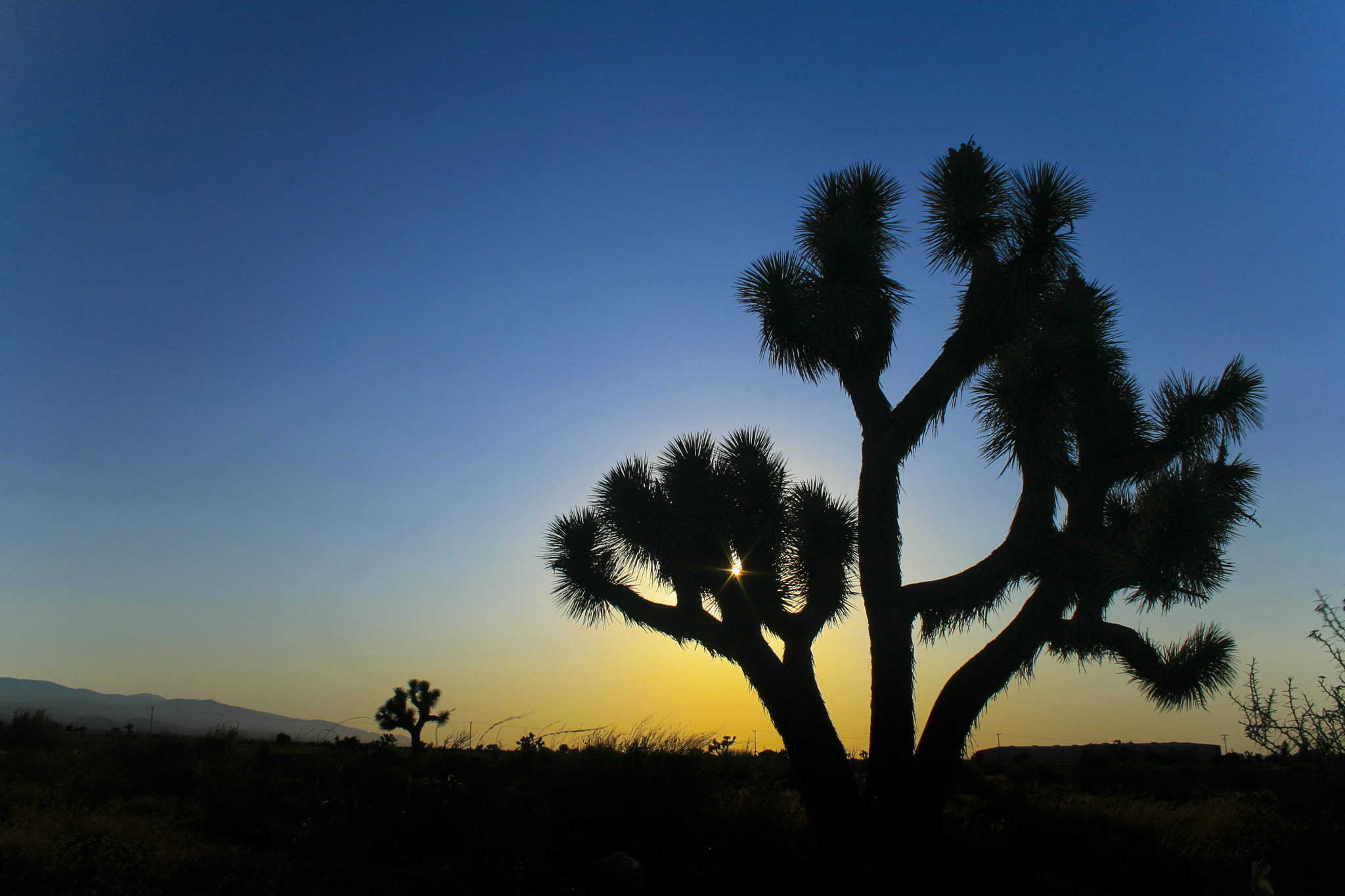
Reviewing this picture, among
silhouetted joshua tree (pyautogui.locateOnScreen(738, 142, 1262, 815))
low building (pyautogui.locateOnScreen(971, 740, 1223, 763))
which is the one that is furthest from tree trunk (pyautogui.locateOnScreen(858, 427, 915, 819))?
low building (pyautogui.locateOnScreen(971, 740, 1223, 763))

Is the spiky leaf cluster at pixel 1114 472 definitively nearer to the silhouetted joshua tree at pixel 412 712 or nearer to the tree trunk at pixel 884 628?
the tree trunk at pixel 884 628

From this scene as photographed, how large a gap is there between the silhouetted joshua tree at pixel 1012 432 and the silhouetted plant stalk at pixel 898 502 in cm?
3

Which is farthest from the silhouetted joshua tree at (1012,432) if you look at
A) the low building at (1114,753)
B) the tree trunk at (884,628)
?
the low building at (1114,753)

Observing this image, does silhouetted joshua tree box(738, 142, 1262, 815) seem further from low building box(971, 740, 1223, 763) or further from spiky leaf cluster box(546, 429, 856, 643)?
low building box(971, 740, 1223, 763)

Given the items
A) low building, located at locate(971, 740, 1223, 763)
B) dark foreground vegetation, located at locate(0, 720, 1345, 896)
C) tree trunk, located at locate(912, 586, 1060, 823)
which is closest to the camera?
dark foreground vegetation, located at locate(0, 720, 1345, 896)

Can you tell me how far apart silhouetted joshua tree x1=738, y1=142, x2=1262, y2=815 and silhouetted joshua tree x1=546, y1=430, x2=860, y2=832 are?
113 cm

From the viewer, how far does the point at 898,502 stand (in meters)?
10.1

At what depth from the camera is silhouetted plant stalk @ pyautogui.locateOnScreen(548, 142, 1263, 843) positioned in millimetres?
9227

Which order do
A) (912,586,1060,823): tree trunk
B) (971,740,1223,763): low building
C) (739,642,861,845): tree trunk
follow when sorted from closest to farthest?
(739,642,861,845): tree trunk
(912,586,1060,823): tree trunk
(971,740,1223,763): low building

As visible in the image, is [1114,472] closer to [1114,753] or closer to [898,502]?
[898,502]

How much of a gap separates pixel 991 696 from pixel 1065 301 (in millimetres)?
5307

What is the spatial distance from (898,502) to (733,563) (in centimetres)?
255

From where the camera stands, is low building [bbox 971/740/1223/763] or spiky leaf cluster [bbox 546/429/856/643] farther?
low building [bbox 971/740/1223/763]

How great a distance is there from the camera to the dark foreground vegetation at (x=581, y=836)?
281 inches
